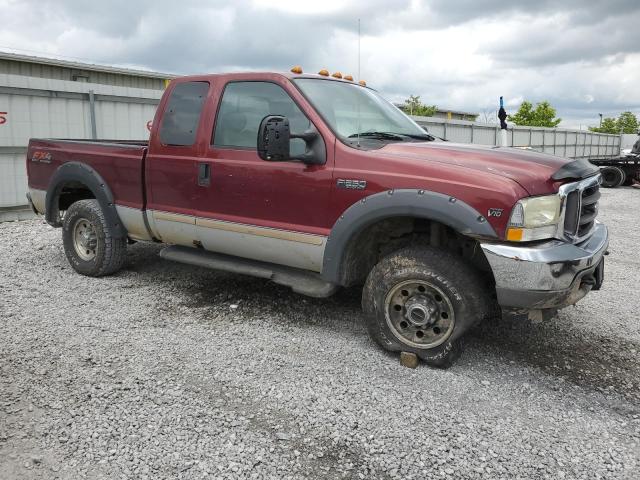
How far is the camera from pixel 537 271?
3299mm

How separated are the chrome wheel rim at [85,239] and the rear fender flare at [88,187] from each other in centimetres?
35

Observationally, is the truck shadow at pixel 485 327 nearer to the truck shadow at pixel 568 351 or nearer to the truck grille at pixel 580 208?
the truck shadow at pixel 568 351

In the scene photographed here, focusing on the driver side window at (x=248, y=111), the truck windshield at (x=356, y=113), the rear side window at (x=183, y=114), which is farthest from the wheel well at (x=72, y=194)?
the truck windshield at (x=356, y=113)

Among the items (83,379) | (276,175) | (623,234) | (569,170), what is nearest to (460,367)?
(569,170)

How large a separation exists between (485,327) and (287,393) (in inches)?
80.1

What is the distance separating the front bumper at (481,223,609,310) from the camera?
3.30m

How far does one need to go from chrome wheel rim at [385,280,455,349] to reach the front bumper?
0.39 meters

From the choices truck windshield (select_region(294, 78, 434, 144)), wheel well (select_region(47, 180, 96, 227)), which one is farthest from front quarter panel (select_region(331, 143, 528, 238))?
wheel well (select_region(47, 180, 96, 227))

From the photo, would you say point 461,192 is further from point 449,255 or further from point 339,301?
point 339,301

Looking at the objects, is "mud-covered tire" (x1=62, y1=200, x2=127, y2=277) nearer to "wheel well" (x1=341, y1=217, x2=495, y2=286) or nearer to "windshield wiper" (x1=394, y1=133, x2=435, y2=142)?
"wheel well" (x1=341, y1=217, x2=495, y2=286)

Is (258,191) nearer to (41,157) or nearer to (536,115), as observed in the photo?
(41,157)

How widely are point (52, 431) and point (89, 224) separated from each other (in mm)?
3186

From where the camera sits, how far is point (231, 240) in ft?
15.0

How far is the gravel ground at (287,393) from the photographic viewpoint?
2.78 metres
